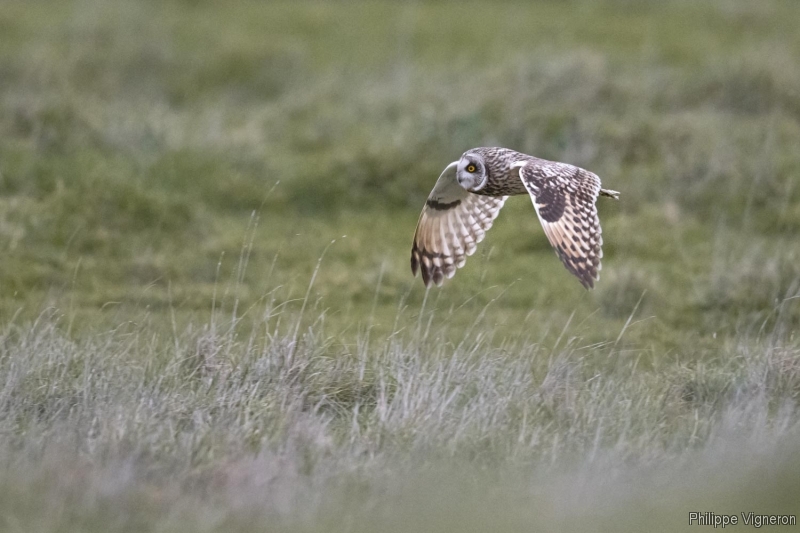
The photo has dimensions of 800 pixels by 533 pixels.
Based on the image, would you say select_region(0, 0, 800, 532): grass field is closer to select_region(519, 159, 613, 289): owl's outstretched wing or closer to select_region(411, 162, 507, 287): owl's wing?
select_region(411, 162, 507, 287): owl's wing

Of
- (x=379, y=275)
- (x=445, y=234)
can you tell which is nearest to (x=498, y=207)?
(x=445, y=234)

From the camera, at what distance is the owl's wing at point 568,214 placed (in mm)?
5512

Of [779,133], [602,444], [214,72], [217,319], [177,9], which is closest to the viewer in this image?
[602,444]

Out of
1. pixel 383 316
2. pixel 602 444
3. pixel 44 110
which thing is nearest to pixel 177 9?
pixel 44 110

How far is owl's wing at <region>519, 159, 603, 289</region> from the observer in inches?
217

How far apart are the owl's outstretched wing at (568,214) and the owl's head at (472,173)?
1.19 ft

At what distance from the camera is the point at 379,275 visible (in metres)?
8.38

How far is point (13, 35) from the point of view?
595 inches

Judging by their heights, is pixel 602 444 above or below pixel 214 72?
below

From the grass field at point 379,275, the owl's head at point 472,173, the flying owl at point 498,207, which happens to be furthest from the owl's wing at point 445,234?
the owl's head at point 472,173

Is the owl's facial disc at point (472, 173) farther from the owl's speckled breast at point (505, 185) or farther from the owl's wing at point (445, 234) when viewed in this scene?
the owl's wing at point (445, 234)

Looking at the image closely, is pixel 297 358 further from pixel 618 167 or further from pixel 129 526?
pixel 618 167

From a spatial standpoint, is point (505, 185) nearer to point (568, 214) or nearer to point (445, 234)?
point (445, 234)

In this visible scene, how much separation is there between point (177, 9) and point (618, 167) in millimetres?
9739
